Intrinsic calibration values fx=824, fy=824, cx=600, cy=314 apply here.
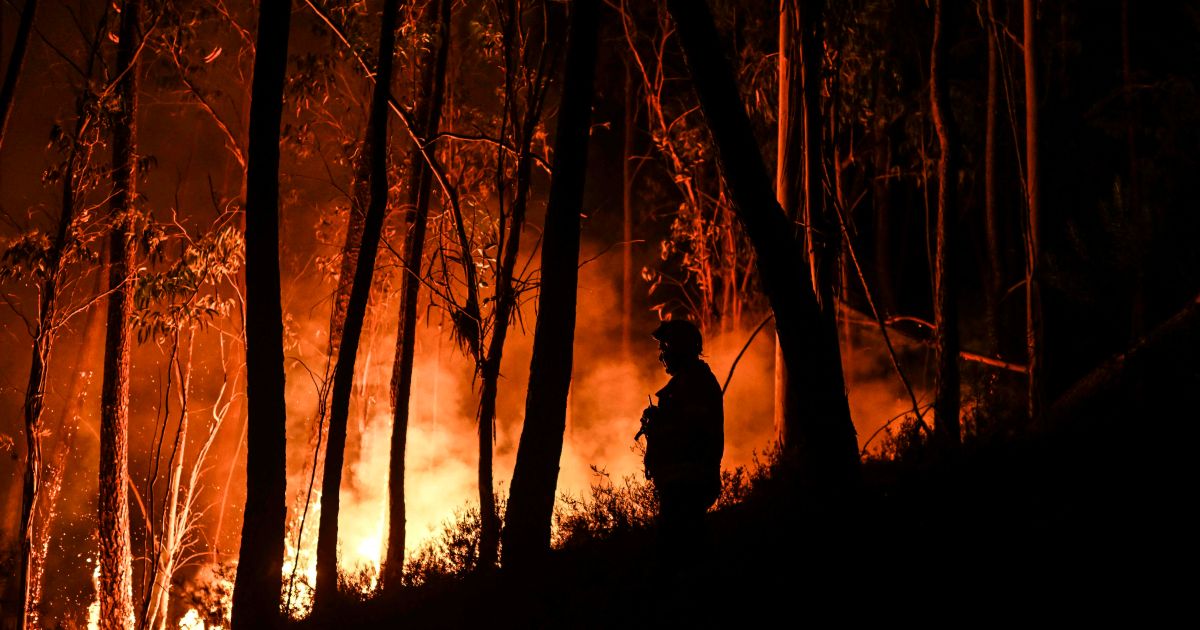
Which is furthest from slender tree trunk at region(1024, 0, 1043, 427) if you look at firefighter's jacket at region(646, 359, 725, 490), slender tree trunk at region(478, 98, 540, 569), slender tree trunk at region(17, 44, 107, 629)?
slender tree trunk at region(17, 44, 107, 629)

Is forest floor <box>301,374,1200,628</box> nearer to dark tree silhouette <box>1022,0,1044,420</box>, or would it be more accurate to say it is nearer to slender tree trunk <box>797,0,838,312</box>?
slender tree trunk <box>797,0,838,312</box>

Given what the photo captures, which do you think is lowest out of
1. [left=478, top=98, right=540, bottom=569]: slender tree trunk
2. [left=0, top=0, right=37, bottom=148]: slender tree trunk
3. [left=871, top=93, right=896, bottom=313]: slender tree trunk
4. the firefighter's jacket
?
the firefighter's jacket

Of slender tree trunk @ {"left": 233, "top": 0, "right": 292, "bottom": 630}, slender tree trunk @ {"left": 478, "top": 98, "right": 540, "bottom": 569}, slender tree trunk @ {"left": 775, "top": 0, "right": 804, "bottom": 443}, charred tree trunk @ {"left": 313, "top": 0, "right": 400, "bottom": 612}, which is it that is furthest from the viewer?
slender tree trunk @ {"left": 478, "top": 98, "right": 540, "bottom": 569}

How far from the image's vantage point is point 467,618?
19.9ft

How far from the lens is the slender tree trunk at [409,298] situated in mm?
10648

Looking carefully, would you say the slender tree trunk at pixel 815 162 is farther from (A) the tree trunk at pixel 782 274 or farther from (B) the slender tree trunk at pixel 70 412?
(B) the slender tree trunk at pixel 70 412

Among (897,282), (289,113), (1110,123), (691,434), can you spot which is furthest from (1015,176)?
(691,434)

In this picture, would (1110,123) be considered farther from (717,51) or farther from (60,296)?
(60,296)

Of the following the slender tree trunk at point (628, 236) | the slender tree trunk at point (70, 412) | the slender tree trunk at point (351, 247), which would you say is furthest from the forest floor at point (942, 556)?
the slender tree trunk at point (628, 236)

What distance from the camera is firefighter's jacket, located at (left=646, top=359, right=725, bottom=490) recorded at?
205 inches

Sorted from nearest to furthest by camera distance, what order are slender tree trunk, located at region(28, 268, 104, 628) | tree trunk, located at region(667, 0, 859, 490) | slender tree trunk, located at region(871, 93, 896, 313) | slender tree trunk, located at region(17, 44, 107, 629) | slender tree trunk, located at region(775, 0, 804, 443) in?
tree trunk, located at region(667, 0, 859, 490), slender tree trunk, located at region(775, 0, 804, 443), slender tree trunk, located at region(17, 44, 107, 629), slender tree trunk, located at region(28, 268, 104, 628), slender tree trunk, located at region(871, 93, 896, 313)

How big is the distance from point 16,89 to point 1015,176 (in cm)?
1989

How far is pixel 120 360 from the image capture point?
11406 mm

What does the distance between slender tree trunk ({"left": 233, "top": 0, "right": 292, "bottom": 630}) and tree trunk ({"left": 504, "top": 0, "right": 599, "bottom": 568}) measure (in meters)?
2.14
